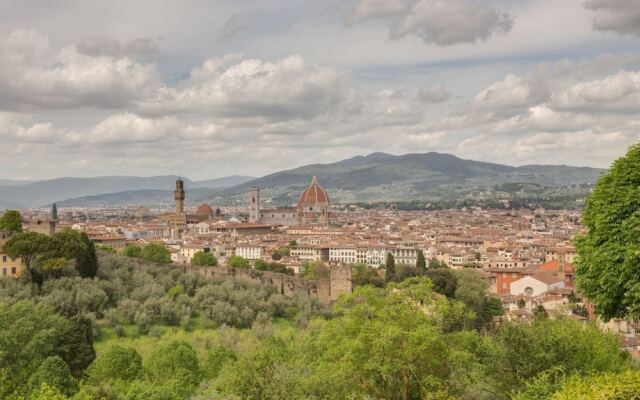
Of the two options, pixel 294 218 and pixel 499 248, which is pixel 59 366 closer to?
pixel 499 248

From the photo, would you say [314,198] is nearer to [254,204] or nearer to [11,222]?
[254,204]

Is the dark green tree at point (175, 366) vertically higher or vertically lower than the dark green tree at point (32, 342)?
lower

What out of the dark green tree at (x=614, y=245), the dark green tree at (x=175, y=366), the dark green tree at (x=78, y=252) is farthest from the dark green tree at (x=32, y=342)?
the dark green tree at (x=614, y=245)

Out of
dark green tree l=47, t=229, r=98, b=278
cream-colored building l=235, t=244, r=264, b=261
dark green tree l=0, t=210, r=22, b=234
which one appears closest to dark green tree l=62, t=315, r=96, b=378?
dark green tree l=47, t=229, r=98, b=278

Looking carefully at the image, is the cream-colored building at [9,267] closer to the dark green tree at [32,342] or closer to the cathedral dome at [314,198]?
the dark green tree at [32,342]

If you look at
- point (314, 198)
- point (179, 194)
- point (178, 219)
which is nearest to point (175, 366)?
point (179, 194)
